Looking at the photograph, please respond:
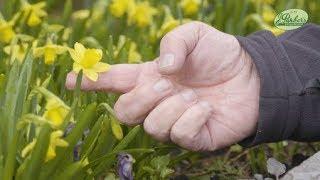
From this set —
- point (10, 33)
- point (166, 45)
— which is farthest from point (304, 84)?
point (10, 33)

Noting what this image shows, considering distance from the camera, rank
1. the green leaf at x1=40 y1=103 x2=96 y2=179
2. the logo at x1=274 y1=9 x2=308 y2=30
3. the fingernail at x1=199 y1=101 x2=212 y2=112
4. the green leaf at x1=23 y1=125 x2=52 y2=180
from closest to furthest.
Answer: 1. the green leaf at x1=23 y1=125 x2=52 y2=180
2. the green leaf at x1=40 y1=103 x2=96 y2=179
3. the fingernail at x1=199 y1=101 x2=212 y2=112
4. the logo at x1=274 y1=9 x2=308 y2=30

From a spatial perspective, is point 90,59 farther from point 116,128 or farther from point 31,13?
point 31,13

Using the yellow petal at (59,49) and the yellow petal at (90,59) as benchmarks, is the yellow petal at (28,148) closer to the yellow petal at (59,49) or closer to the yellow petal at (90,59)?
the yellow petal at (90,59)

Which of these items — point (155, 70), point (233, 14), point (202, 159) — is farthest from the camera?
point (233, 14)

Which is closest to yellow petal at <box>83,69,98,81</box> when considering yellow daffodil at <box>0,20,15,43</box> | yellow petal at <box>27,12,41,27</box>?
yellow daffodil at <box>0,20,15,43</box>

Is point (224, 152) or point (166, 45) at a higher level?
point (166, 45)

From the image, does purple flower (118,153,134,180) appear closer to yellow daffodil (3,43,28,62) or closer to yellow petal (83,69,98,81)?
yellow petal (83,69,98,81)

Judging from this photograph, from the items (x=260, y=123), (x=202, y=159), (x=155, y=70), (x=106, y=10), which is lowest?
(x=202, y=159)

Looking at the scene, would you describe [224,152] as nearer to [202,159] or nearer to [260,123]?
[202,159]

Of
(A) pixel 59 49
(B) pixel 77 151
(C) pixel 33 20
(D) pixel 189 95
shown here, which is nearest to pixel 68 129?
(B) pixel 77 151
